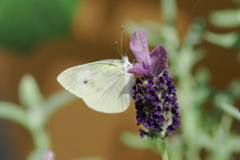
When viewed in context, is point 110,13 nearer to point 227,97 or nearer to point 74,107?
point 74,107

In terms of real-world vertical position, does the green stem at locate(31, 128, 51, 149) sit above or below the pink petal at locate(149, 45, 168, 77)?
above

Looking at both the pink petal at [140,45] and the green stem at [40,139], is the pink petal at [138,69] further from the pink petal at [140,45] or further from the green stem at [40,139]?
the green stem at [40,139]

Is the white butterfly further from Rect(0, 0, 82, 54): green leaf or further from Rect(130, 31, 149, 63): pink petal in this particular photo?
Rect(0, 0, 82, 54): green leaf

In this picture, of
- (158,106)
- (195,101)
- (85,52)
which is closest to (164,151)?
(158,106)

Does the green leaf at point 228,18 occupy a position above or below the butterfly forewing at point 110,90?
above

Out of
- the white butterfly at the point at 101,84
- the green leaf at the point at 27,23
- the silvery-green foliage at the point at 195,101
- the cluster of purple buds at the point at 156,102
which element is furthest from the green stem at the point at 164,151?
the green leaf at the point at 27,23

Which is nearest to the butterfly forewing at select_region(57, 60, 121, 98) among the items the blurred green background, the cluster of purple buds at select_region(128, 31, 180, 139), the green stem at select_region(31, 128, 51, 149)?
the cluster of purple buds at select_region(128, 31, 180, 139)

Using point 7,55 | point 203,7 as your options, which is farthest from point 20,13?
point 203,7
